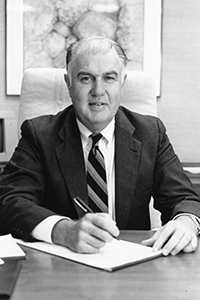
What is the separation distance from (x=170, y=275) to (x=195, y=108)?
7.69 ft

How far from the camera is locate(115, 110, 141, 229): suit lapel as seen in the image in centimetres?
194

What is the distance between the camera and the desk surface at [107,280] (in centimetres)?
101

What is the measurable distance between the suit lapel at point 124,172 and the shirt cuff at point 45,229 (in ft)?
1.57

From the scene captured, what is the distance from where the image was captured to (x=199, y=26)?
10.9 ft

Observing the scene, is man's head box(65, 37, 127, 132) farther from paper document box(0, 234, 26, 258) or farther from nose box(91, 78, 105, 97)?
paper document box(0, 234, 26, 258)

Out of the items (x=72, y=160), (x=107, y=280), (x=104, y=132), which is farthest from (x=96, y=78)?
(x=107, y=280)

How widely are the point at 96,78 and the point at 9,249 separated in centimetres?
85

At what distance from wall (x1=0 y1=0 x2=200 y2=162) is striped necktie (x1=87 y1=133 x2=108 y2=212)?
1473 millimetres

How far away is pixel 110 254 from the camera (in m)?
1.32

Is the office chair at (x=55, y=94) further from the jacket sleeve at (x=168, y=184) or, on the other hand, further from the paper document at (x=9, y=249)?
the paper document at (x=9, y=249)

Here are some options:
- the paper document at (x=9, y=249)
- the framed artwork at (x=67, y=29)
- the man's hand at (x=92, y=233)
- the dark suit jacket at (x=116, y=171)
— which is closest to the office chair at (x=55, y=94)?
the dark suit jacket at (x=116, y=171)

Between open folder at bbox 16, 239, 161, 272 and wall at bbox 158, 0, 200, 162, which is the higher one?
wall at bbox 158, 0, 200, 162

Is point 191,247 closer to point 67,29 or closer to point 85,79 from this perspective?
point 85,79

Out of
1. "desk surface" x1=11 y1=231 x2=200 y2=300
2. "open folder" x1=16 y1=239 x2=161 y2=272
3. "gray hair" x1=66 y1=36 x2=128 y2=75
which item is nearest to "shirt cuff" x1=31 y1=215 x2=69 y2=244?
"open folder" x1=16 y1=239 x2=161 y2=272
